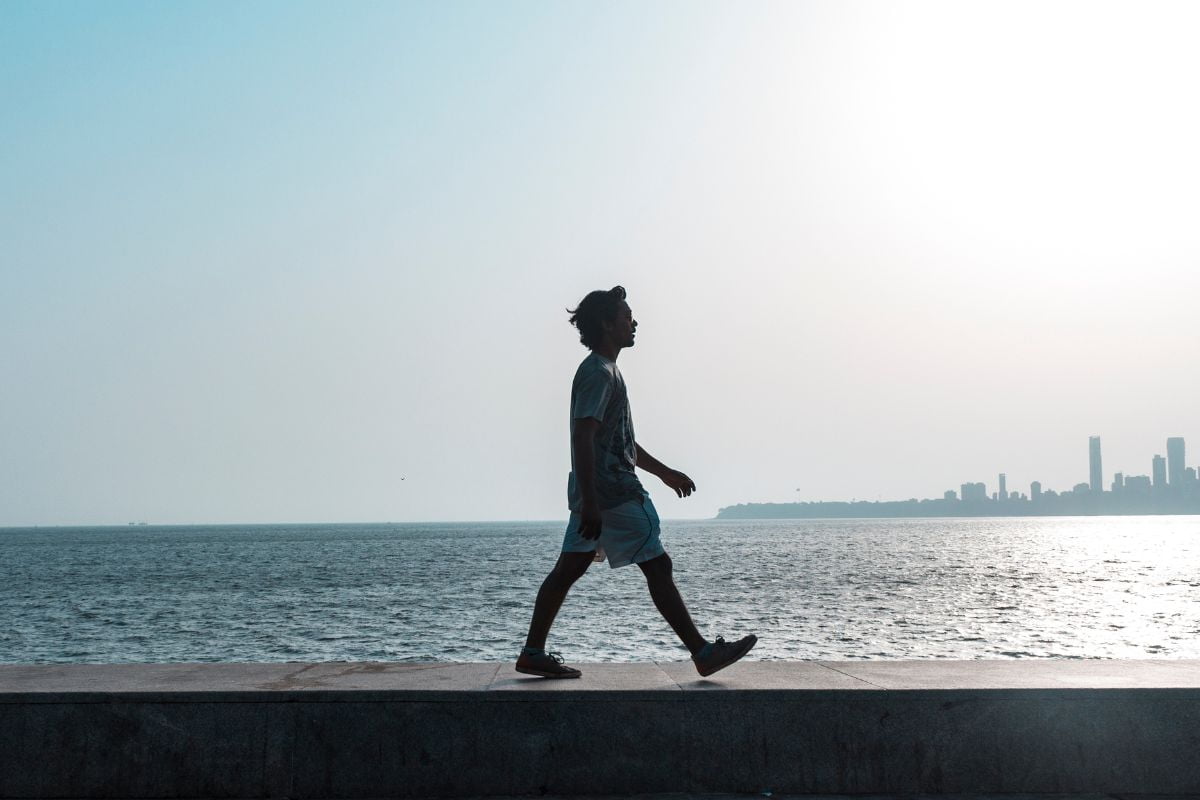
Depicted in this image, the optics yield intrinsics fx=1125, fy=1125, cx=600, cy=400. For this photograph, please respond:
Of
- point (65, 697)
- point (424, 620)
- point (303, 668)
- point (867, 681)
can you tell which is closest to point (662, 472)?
point (867, 681)

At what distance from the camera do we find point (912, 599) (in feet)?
149

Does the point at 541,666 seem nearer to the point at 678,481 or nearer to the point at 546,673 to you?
the point at 546,673

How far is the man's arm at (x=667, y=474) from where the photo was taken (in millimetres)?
5965

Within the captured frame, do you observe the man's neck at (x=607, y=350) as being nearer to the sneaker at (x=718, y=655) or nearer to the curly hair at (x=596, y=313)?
the curly hair at (x=596, y=313)

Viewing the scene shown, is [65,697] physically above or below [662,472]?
below

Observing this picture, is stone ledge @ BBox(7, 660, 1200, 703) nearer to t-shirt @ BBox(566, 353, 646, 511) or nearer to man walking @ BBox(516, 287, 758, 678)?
man walking @ BBox(516, 287, 758, 678)

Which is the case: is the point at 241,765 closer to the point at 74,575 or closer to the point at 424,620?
the point at 424,620

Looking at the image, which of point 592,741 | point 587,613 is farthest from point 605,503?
point 587,613

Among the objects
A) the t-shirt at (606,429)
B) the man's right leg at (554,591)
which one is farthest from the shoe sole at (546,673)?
the t-shirt at (606,429)

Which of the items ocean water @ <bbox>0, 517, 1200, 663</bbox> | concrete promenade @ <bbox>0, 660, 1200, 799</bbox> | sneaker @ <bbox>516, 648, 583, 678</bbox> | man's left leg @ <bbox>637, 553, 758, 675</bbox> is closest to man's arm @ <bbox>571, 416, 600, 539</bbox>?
man's left leg @ <bbox>637, 553, 758, 675</bbox>

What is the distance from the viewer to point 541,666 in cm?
534

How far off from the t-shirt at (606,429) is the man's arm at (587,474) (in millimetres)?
47

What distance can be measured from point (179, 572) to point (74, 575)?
608 cm

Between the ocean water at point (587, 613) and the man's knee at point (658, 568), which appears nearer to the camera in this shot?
the man's knee at point (658, 568)
